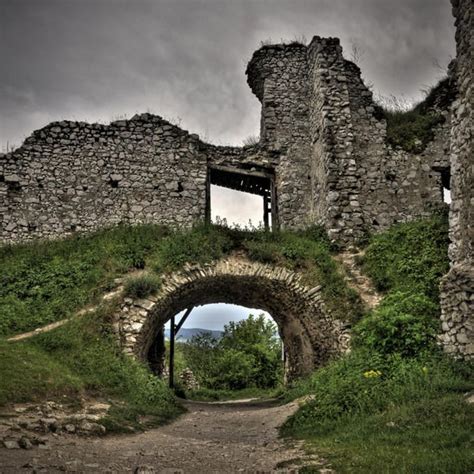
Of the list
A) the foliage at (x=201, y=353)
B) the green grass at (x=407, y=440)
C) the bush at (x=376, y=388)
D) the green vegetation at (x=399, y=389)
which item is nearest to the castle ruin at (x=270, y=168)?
the green vegetation at (x=399, y=389)

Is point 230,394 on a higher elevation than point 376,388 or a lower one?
lower

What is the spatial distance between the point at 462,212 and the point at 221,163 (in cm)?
901

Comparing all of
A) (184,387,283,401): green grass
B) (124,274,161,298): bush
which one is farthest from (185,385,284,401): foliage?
(124,274,161,298): bush

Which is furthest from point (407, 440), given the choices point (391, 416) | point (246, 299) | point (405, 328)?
point (246, 299)

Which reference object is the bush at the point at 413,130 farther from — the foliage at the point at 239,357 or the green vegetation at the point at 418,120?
the foliage at the point at 239,357

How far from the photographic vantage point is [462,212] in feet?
29.3

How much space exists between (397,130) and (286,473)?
13612 mm

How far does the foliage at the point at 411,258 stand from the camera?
10.8 meters

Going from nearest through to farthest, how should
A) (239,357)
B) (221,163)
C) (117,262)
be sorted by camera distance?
(117,262) < (221,163) < (239,357)

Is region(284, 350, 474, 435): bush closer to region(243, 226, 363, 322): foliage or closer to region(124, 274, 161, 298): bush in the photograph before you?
region(243, 226, 363, 322): foliage

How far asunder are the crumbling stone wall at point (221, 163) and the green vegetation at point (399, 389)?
2731 millimetres

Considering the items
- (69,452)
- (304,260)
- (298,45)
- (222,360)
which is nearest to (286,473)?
(69,452)

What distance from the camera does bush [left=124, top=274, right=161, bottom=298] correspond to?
1127 centimetres

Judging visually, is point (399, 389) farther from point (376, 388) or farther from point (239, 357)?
point (239, 357)
